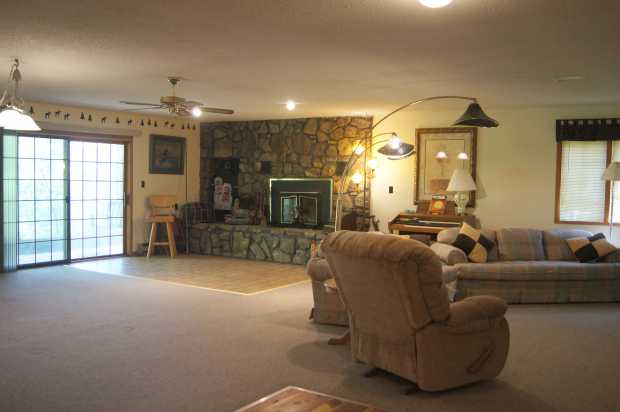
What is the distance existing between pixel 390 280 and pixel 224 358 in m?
1.53

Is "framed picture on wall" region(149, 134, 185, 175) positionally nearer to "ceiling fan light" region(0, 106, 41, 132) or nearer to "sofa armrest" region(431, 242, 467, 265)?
"ceiling fan light" region(0, 106, 41, 132)

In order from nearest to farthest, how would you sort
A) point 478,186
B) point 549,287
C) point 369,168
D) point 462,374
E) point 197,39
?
1. point 462,374
2. point 197,39
3. point 549,287
4. point 478,186
5. point 369,168

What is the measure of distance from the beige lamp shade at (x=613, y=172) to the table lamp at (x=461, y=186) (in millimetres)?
1608

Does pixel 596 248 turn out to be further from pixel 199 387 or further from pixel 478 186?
pixel 199 387

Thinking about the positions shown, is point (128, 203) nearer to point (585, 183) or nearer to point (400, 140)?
point (400, 140)

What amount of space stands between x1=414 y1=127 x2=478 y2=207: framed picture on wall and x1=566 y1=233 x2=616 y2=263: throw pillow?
182 cm

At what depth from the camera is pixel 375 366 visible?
3633mm

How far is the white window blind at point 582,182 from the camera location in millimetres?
7336

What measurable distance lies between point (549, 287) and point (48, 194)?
6.71 meters

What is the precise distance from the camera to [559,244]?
6.55 m

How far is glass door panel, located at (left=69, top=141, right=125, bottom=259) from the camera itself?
841 centimetres

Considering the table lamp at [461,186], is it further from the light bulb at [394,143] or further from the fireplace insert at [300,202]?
the fireplace insert at [300,202]

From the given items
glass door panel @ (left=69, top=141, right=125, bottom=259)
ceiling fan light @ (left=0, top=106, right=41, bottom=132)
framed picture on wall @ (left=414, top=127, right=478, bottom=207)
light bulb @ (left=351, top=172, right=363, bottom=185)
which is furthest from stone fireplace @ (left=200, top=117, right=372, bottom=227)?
ceiling fan light @ (left=0, top=106, right=41, bottom=132)

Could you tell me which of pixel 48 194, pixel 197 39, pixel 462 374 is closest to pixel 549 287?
pixel 462 374
